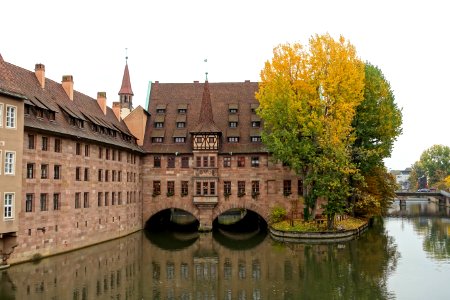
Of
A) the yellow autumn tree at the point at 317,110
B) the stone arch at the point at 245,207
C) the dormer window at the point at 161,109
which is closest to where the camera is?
the yellow autumn tree at the point at 317,110

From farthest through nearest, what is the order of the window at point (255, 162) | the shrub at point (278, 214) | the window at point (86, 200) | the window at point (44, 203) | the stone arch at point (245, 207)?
the window at point (255, 162) → the stone arch at point (245, 207) → the shrub at point (278, 214) → the window at point (86, 200) → the window at point (44, 203)

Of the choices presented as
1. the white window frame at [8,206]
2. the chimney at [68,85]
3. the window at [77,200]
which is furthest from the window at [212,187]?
the white window frame at [8,206]

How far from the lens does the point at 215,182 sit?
56875 mm

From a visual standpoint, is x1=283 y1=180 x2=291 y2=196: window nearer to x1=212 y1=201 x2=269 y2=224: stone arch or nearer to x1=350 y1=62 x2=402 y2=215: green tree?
x1=212 y1=201 x2=269 y2=224: stone arch

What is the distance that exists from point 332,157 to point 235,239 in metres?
13.8

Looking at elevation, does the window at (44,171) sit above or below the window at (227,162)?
below

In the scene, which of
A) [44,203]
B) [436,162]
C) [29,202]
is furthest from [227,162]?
[436,162]

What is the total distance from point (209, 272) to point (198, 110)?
32761 millimetres

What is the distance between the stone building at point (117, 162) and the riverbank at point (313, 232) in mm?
6546

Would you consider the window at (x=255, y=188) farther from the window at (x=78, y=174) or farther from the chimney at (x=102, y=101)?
the window at (x=78, y=174)

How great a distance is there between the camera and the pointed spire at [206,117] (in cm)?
5688

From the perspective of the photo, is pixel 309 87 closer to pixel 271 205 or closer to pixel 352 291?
pixel 271 205

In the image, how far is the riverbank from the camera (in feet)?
153

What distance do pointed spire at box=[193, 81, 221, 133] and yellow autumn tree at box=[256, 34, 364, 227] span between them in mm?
8536
